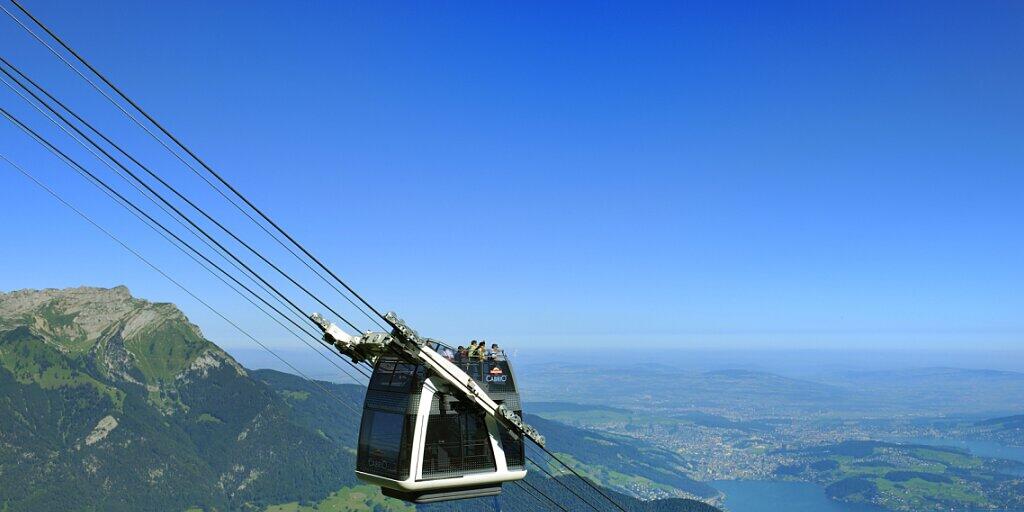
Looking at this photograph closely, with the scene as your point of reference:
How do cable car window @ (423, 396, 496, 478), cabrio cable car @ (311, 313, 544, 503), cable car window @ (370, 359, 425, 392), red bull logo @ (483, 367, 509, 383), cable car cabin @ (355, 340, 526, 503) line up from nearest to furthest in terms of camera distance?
cabrio cable car @ (311, 313, 544, 503) → cable car cabin @ (355, 340, 526, 503) → cable car window @ (370, 359, 425, 392) → cable car window @ (423, 396, 496, 478) → red bull logo @ (483, 367, 509, 383)

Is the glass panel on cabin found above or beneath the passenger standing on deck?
beneath

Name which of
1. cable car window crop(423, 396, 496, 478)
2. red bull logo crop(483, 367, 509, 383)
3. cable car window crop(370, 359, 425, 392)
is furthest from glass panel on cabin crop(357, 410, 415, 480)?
red bull logo crop(483, 367, 509, 383)

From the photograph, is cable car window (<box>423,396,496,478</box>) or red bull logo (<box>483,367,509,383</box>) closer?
cable car window (<box>423,396,496,478</box>)

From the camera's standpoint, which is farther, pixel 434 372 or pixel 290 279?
pixel 434 372

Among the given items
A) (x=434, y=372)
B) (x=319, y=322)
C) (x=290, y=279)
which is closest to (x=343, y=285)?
(x=290, y=279)

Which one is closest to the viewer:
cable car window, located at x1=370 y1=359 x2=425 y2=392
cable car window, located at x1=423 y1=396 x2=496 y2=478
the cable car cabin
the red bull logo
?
the cable car cabin

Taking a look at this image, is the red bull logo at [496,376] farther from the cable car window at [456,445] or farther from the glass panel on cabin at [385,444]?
the glass panel on cabin at [385,444]

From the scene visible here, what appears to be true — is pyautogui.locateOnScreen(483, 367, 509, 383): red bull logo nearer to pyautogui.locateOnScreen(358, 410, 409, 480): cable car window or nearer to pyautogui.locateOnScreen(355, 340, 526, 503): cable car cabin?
pyautogui.locateOnScreen(355, 340, 526, 503): cable car cabin

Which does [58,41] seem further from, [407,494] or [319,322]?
[407,494]
